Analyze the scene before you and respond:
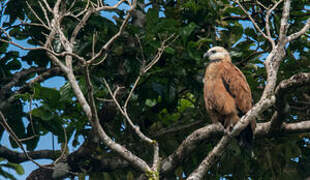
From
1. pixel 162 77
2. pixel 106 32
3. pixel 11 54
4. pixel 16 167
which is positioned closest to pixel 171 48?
pixel 162 77

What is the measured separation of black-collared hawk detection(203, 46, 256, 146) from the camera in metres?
5.05

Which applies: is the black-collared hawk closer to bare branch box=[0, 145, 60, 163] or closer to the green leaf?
the green leaf

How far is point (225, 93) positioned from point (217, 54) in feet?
1.69

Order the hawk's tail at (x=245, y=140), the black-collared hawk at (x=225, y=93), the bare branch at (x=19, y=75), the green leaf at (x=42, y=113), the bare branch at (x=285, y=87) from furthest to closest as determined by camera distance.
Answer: the bare branch at (x=19, y=75), the black-collared hawk at (x=225, y=93), the hawk's tail at (x=245, y=140), the green leaf at (x=42, y=113), the bare branch at (x=285, y=87)

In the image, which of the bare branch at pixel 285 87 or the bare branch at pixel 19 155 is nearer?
the bare branch at pixel 285 87

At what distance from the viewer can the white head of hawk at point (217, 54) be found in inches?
206

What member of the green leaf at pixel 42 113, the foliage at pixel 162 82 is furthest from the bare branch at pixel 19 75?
the green leaf at pixel 42 113

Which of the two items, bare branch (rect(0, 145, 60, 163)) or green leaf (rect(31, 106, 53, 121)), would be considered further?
bare branch (rect(0, 145, 60, 163))

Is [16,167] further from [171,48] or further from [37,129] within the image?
[171,48]

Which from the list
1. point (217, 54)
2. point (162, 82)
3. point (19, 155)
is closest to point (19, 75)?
point (19, 155)

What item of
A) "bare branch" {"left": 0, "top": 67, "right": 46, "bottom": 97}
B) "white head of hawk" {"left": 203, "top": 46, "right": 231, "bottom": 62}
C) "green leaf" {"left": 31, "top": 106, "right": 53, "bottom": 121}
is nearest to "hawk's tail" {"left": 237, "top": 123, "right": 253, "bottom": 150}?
"white head of hawk" {"left": 203, "top": 46, "right": 231, "bottom": 62}

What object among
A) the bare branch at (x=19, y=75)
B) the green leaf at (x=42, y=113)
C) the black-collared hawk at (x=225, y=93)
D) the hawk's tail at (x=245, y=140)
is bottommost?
the hawk's tail at (x=245, y=140)

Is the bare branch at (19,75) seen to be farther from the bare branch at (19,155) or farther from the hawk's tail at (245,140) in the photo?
the hawk's tail at (245,140)

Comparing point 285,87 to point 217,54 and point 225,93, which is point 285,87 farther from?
point 217,54
